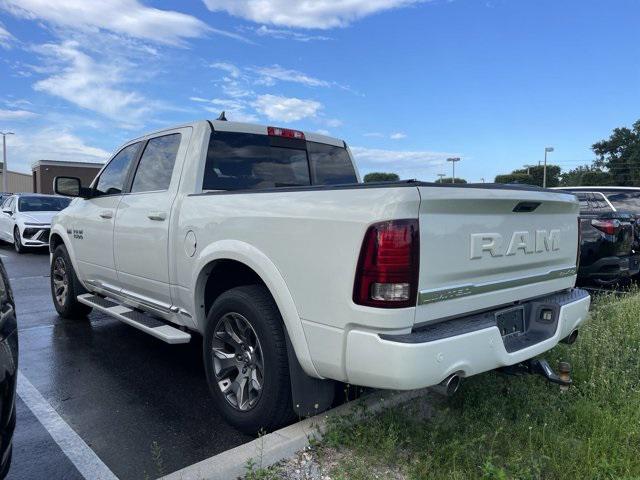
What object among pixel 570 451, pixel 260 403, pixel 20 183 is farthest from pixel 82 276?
pixel 20 183

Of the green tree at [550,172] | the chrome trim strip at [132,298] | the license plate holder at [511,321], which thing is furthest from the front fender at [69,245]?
the green tree at [550,172]

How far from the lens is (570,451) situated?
2.82 metres

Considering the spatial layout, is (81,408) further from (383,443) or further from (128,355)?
(383,443)

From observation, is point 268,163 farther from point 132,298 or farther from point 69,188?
point 69,188

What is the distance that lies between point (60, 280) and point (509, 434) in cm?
527

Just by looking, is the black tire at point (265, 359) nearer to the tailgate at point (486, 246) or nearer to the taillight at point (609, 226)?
the tailgate at point (486, 246)

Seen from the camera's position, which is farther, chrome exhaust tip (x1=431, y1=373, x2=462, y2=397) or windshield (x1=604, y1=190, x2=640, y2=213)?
windshield (x1=604, y1=190, x2=640, y2=213)

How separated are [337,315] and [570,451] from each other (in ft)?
4.96

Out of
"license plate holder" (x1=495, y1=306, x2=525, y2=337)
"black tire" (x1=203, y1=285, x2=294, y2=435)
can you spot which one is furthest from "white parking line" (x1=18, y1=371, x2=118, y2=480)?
"license plate holder" (x1=495, y1=306, x2=525, y2=337)

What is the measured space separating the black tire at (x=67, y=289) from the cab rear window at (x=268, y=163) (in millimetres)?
→ 2735

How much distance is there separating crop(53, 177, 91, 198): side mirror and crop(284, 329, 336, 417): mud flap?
332 cm

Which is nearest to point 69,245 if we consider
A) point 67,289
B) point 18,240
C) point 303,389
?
point 67,289

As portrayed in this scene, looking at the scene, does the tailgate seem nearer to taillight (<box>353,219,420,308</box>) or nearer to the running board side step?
taillight (<box>353,219,420,308</box>)

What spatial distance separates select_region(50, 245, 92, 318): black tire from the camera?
5793mm
